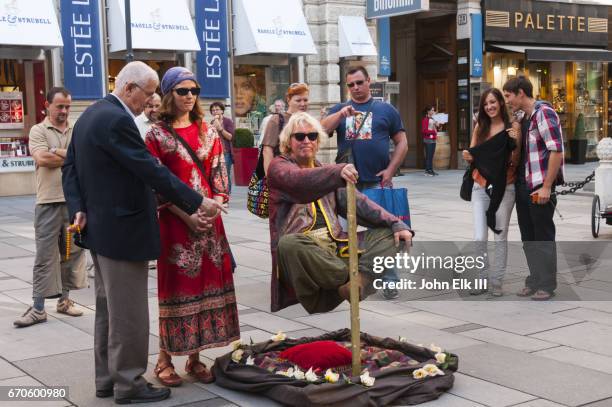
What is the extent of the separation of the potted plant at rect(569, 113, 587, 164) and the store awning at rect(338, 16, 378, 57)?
7.38 metres

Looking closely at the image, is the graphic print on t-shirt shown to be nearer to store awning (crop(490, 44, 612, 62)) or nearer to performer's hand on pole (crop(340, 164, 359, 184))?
performer's hand on pole (crop(340, 164, 359, 184))

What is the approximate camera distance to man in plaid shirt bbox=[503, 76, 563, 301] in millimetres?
6930

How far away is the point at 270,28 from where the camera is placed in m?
19.4

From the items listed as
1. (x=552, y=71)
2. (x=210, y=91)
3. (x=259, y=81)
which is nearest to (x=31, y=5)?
(x=210, y=91)

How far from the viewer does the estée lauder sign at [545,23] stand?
22.9 metres

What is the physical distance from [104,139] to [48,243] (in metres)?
2.42

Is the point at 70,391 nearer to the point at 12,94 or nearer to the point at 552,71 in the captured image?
the point at 12,94

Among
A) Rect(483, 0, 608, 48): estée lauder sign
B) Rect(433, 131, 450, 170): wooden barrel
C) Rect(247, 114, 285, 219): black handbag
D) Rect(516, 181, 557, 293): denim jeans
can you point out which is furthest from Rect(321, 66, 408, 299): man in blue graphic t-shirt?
Rect(483, 0, 608, 48): estée lauder sign

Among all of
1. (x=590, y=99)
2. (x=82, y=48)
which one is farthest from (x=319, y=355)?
(x=590, y=99)

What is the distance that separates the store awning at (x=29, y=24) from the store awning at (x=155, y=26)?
1306mm

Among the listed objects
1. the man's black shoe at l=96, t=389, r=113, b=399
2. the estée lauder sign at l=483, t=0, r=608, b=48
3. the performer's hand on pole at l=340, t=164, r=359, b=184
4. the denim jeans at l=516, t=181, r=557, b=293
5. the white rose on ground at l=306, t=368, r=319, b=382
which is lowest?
the man's black shoe at l=96, t=389, r=113, b=399

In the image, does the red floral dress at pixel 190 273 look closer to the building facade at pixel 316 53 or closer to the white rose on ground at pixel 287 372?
the white rose on ground at pixel 287 372

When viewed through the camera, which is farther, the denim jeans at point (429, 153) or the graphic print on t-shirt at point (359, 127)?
the denim jeans at point (429, 153)

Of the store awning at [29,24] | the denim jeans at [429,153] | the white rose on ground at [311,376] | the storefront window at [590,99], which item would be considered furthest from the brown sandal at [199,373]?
the storefront window at [590,99]
